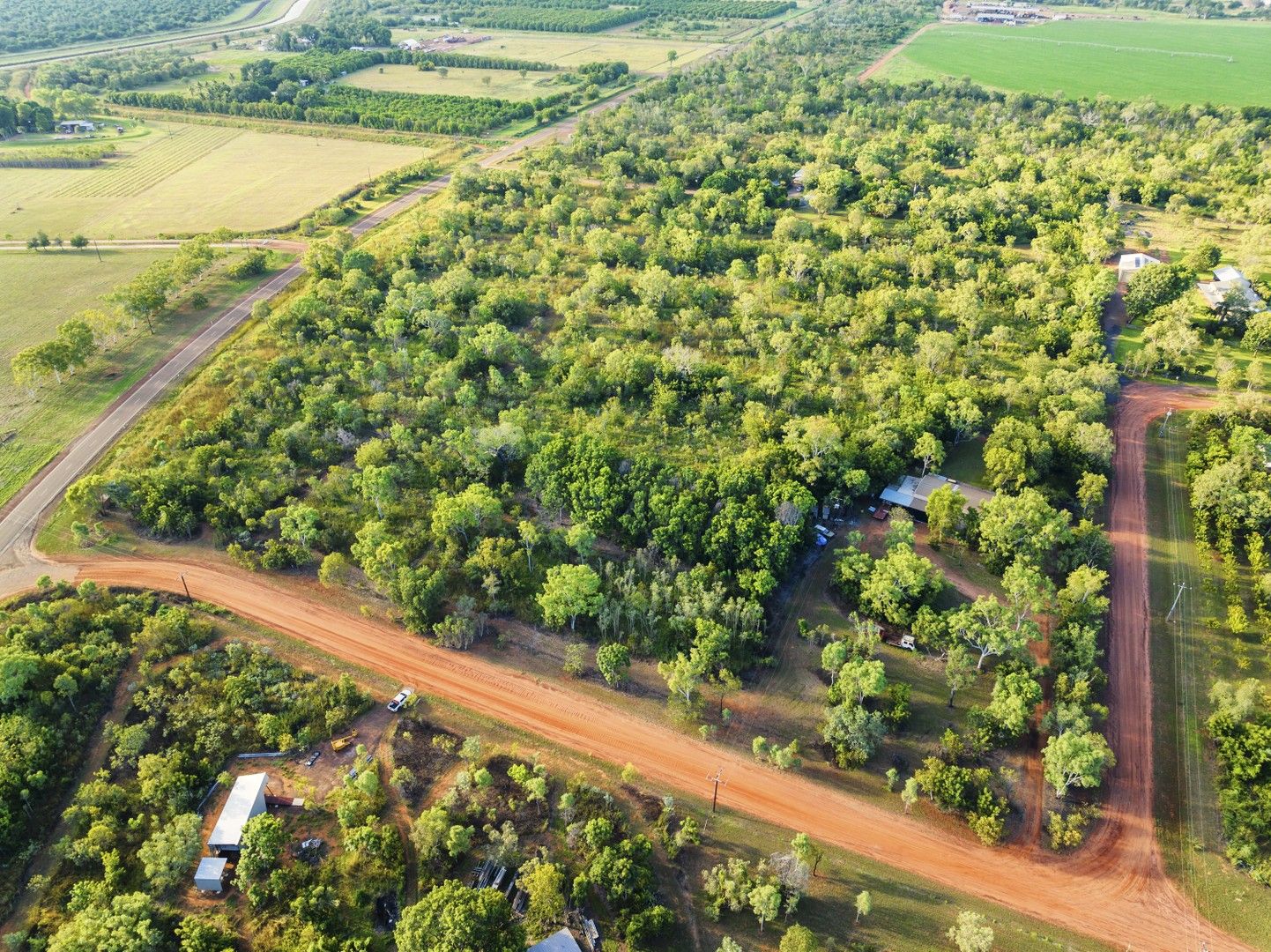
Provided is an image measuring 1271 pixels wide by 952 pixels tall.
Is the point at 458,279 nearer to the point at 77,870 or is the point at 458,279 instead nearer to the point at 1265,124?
the point at 77,870

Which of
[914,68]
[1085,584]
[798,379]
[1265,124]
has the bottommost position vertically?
[1085,584]

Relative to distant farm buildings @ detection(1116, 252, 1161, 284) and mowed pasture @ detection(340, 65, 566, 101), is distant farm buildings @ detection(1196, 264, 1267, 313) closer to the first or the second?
distant farm buildings @ detection(1116, 252, 1161, 284)

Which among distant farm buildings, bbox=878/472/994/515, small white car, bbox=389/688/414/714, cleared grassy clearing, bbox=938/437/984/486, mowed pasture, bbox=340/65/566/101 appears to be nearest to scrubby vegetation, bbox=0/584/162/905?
small white car, bbox=389/688/414/714

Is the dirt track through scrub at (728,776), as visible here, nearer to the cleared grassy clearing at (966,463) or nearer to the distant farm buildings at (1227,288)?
the cleared grassy clearing at (966,463)

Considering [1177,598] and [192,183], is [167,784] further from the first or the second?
[192,183]

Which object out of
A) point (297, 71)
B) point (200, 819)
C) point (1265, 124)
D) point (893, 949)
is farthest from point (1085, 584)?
point (297, 71)

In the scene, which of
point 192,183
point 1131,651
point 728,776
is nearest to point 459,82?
point 192,183
